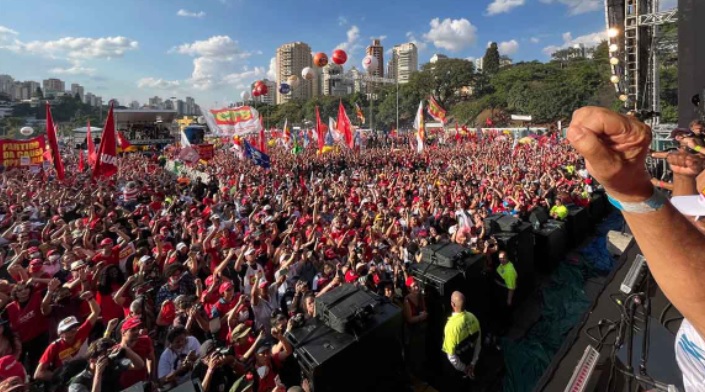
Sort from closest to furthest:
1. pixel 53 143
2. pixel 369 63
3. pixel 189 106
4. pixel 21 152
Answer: pixel 53 143, pixel 21 152, pixel 369 63, pixel 189 106

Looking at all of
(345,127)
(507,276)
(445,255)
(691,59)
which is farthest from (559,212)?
(345,127)

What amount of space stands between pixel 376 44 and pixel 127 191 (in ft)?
409

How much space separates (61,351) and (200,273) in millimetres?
2406

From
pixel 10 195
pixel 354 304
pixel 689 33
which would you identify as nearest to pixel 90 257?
pixel 354 304

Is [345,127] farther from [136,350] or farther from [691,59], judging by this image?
[136,350]

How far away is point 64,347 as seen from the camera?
11.8ft

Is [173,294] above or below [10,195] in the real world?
below

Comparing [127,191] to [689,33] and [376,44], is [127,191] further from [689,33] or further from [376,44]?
[376,44]

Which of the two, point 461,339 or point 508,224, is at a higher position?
point 508,224

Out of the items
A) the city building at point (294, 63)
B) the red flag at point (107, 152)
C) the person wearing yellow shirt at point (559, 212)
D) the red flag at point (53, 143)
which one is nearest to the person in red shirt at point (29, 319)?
the red flag at point (107, 152)

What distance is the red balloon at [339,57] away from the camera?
104ft

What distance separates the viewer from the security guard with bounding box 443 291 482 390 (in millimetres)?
4277

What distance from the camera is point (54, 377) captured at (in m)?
3.16

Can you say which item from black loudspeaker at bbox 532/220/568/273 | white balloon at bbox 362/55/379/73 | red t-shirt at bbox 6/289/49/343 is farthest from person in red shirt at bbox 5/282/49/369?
white balloon at bbox 362/55/379/73
